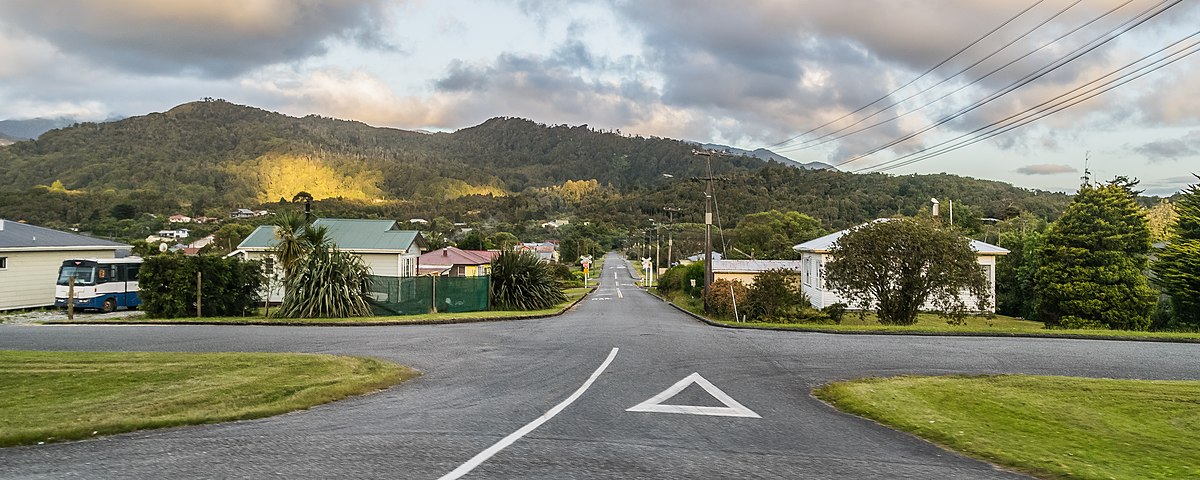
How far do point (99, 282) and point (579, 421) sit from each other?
29.1 meters

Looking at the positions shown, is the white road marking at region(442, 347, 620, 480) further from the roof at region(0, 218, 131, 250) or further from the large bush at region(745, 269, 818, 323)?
the roof at region(0, 218, 131, 250)

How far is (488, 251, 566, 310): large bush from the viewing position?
106 feet

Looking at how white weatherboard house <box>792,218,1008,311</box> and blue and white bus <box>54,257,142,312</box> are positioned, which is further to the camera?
white weatherboard house <box>792,218,1008,311</box>

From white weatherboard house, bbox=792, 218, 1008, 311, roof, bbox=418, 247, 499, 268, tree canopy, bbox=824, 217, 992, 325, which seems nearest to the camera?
tree canopy, bbox=824, 217, 992, 325

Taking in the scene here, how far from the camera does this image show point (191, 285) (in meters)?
26.1

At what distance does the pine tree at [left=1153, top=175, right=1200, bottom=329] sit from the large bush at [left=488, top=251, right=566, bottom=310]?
26665 millimetres

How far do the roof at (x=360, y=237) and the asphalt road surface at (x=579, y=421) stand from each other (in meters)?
21.3

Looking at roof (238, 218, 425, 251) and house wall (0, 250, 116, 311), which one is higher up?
roof (238, 218, 425, 251)

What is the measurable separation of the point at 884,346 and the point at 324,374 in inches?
482

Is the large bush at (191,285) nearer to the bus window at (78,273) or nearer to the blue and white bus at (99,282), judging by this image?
the blue and white bus at (99,282)

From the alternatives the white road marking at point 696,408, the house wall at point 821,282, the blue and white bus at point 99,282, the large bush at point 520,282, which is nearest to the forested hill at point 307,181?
the house wall at point 821,282

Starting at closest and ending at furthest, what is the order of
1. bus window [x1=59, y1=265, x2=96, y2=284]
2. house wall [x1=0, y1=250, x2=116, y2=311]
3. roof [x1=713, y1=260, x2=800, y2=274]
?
bus window [x1=59, y1=265, x2=96, y2=284], house wall [x1=0, y1=250, x2=116, y2=311], roof [x1=713, y1=260, x2=800, y2=274]

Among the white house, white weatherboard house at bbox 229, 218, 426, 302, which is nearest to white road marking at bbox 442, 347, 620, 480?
white weatherboard house at bbox 229, 218, 426, 302

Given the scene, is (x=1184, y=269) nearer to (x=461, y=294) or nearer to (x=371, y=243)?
(x=461, y=294)
